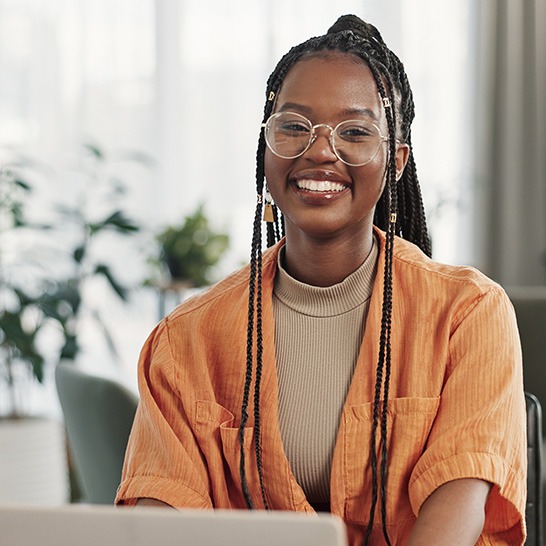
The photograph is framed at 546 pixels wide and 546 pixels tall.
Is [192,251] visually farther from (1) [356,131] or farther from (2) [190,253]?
(1) [356,131]

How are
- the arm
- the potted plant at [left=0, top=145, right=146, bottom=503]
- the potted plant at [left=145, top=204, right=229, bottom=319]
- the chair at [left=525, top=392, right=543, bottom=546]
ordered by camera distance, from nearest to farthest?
the arm < the chair at [left=525, top=392, right=543, bottom=546] < the potted plant at [left=0, top=145, right=146, bottom=503] < the potted plant at [left=145, top=204, right=229, bottom=319]

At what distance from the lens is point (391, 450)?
47.6 inches

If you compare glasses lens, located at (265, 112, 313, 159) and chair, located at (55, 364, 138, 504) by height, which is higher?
glasses lens, located at (265, 112, 313, 159)

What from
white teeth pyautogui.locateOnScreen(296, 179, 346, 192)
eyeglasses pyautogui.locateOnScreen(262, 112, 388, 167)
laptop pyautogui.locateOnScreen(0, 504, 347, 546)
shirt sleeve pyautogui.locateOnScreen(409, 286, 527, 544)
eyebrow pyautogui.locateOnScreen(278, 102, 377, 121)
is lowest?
shirt sleeve pyautogui.locateOnScreen(409, 286, 527, 544)

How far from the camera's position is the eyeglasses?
124 centimetres

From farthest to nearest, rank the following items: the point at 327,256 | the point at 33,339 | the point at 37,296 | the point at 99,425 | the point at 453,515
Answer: the point at 37,296 → the point at 33,339 → the point at 99,425 → the point at 327,256 → the point at 453,515

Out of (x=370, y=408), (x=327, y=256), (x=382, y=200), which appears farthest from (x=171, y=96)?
(x=370, y=408)

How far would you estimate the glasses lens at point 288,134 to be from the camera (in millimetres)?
1247

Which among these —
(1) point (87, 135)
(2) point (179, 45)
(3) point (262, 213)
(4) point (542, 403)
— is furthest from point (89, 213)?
(3) point (262, 213)

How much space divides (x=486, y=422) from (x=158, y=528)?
58 centimetres

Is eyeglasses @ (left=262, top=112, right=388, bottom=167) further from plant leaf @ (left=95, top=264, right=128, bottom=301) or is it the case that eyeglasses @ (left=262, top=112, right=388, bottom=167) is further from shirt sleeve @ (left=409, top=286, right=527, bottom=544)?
plant leaf @ (left=95, top=264, right=128, bottom=301)

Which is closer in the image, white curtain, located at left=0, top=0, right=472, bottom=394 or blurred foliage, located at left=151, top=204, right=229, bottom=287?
blurred foliage, located at left=151, top=204, right=229, bottom=287

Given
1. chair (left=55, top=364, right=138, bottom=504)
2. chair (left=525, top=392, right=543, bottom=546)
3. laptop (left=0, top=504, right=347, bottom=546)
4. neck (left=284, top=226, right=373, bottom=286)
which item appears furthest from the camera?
chair (left=55, top=364, right=138, bottom=504)

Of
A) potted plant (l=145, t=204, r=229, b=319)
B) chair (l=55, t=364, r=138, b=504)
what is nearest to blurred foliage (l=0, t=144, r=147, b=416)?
potted plant (l=145, t=204, r=229, b=319)
